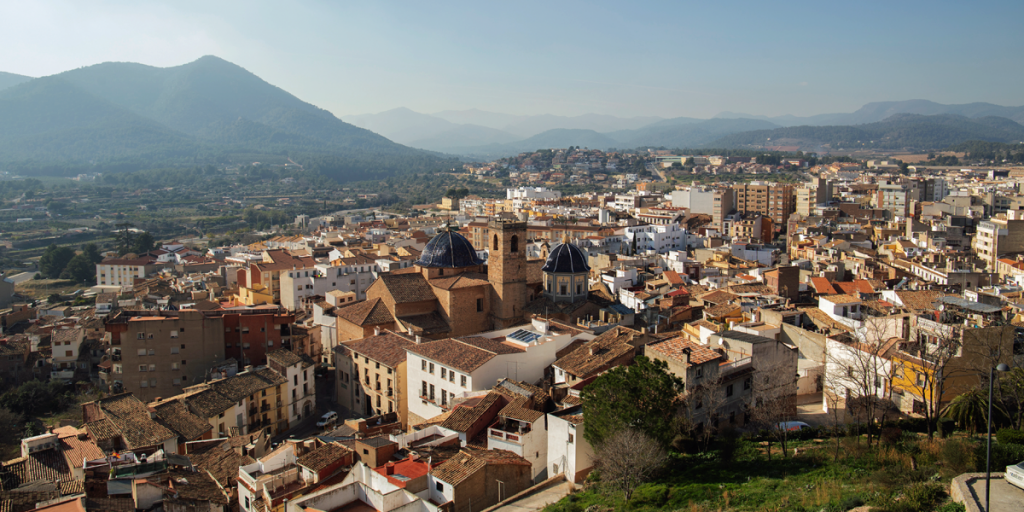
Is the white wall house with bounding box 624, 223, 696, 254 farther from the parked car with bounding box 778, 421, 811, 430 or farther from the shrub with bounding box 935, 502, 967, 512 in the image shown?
the shrub with bounding box 935, 502, 967, 512

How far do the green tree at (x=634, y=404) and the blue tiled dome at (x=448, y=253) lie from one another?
53.9 ft

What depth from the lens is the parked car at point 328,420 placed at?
91.4ft

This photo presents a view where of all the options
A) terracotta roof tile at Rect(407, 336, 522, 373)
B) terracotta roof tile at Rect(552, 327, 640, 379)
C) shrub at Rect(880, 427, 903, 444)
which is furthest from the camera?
terracotta roof tile at Rect(407, 336, 522, 373)

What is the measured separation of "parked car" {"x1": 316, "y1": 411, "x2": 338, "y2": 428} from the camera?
27.8 m

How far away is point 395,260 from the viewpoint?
1939 inches

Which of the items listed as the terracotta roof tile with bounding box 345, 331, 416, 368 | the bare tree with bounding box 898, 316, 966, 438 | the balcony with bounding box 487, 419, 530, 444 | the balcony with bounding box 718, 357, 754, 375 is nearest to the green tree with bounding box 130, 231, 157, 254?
the terracotta roof tile with bounding box 345, 331, 416, 368

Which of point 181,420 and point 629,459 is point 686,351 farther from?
point 181,420

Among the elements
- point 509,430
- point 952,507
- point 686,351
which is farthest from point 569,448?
point 952,507

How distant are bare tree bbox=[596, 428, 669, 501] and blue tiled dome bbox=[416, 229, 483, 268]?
690 inches

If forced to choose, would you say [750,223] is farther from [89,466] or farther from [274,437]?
[89,466]

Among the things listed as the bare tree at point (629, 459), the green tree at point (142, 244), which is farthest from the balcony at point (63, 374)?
the green tree at point (142, 244)

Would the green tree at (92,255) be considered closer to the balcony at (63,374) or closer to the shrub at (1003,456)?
the balcony at (63,374)

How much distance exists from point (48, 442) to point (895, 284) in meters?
37.6

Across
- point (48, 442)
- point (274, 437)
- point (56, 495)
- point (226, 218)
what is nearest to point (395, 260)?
point (274, 437)
